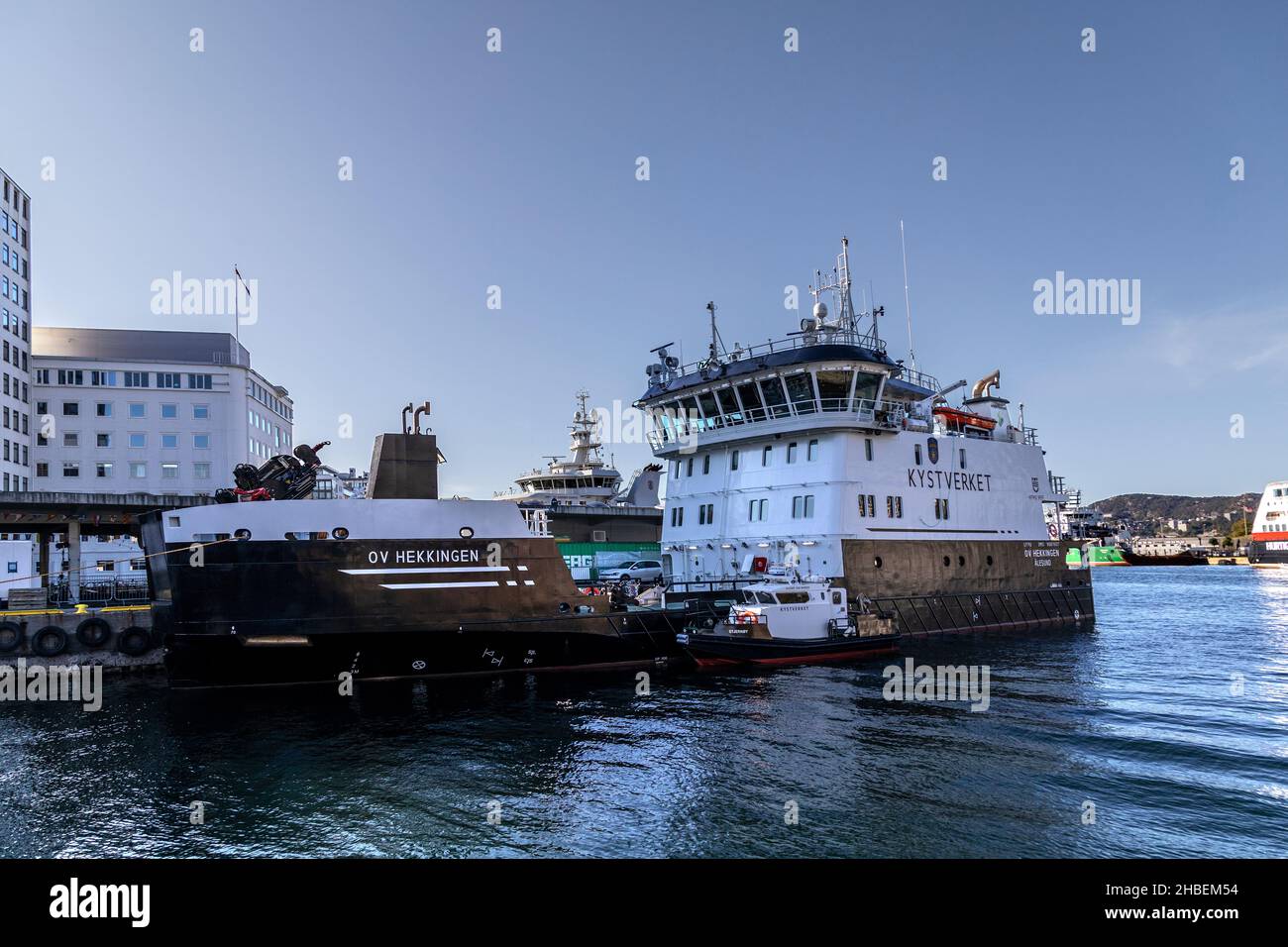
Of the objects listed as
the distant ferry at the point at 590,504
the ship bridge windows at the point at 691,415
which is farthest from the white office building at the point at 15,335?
the ship bridge windows at the point at 691,415

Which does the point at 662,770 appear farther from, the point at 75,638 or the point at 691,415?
the point at 691,415

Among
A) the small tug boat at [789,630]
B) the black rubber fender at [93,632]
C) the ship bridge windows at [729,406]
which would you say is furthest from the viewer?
the ship bridge windows at [729,406]

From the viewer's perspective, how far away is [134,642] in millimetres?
23781

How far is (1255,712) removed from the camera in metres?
17.1

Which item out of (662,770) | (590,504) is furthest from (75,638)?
(590,504)

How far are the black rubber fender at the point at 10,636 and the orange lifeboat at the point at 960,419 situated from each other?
110 feet

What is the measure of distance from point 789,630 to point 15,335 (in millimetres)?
56675

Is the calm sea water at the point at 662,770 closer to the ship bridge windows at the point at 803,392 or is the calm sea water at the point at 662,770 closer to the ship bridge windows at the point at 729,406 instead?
the ship bridge windows at the point at 803,392

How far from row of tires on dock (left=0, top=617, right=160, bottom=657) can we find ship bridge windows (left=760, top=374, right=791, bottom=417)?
22279 mm

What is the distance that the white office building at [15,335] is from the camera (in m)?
51.1

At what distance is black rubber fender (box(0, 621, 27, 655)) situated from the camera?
22797mm
